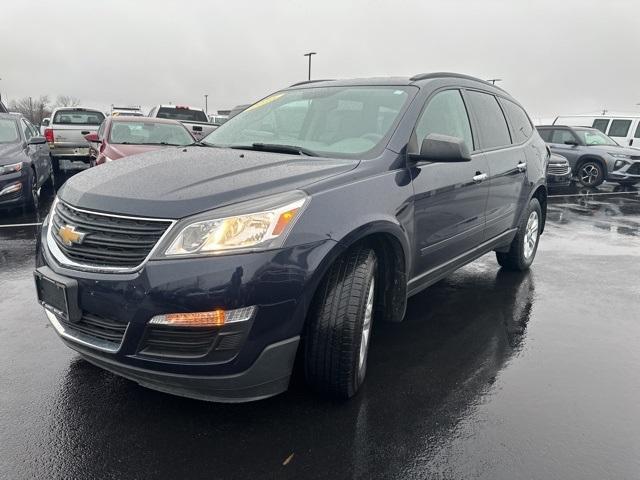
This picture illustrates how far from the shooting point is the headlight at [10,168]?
737cm

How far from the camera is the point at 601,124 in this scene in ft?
57.2

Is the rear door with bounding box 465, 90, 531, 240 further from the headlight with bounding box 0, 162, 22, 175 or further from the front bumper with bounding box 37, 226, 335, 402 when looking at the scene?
the headlight with bounding box 0, 162, 22, 175

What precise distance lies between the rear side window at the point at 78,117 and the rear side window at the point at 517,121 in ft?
40.4

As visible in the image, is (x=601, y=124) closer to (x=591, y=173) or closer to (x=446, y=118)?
(x=591, y=173)

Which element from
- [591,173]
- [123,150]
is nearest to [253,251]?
[123,150]

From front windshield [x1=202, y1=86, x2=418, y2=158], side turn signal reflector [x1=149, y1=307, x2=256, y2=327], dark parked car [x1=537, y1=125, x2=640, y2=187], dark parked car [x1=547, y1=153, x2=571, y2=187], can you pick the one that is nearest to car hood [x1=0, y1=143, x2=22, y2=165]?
front windshield [x1=202, y1=86, x2=418, y2=158]

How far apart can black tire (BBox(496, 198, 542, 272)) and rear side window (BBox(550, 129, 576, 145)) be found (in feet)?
34.8

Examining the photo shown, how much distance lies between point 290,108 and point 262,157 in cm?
96

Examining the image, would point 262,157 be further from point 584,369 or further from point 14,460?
point 584,369

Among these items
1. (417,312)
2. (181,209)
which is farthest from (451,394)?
(181,209)

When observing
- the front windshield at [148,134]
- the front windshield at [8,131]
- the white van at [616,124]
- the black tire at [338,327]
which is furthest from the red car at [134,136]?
the white van at [616,124]

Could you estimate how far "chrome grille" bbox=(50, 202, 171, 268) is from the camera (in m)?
2.26

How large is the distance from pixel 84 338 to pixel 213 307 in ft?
2.40

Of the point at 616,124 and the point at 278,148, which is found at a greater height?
the point at 278,148
